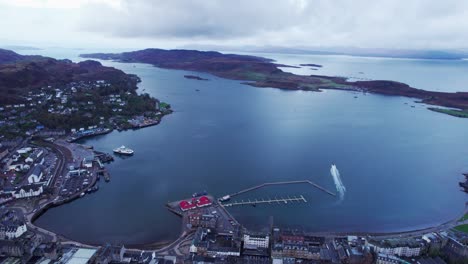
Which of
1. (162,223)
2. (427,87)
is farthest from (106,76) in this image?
(427,87)

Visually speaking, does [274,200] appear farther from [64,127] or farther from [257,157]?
[64,127]

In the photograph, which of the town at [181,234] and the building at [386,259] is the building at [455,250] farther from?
the building at [386,259]

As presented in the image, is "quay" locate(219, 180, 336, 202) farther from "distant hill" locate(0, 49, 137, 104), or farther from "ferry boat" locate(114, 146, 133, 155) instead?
"distant hill" locate(0, 49, 137, 104)

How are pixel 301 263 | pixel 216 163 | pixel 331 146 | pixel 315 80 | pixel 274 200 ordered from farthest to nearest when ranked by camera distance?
pixel 315 80 → pixel 331 146 → pixel 216 163 → pixel 274 200 → pixel 301 263

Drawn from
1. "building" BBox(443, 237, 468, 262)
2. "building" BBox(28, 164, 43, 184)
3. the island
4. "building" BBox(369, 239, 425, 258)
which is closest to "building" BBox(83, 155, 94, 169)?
"building" BBox(28, 164, 43, 184)

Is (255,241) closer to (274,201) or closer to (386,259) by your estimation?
(274,201)

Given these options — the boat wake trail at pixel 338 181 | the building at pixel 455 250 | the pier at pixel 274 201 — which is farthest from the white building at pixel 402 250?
the boat wake trail at pixel 338 181

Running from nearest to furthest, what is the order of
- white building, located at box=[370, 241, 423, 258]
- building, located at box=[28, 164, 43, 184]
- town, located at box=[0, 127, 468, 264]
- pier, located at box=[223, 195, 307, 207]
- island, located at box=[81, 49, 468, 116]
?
town, located at box=[0, 127, 468, 264] → white building, located at box=[370, 241, 423, 258] → pier, located at box=[223, 195, 307, 207] → building, located at box=[28, 164, 43, 184] → island, located at box=[81, 49, 468, 116]
